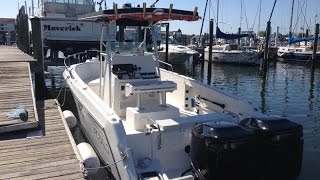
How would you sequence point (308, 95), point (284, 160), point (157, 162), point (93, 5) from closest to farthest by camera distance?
point (284, 160) → point (157, 162) → point (308, 95) → point (93, 5)

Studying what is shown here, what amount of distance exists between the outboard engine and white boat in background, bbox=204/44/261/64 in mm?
27839

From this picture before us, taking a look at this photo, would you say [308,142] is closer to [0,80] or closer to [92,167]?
[92,167]

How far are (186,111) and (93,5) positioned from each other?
1888cm

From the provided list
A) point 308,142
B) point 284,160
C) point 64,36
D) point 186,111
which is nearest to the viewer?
point 284,160

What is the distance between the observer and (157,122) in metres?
5.27

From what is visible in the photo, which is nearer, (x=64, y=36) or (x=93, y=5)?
(x=64, y=36)

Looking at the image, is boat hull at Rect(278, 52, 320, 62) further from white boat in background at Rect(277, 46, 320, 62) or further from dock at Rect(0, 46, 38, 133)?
dock at Rect(0, 46, 38, 133)

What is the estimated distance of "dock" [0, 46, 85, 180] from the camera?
477 cm

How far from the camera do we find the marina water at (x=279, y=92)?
1051 cm

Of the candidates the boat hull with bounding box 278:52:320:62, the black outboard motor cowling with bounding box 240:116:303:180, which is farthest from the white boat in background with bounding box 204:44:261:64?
the black outboard motor cowling with bounding box 240:116:303:180

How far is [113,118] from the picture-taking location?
483 cm

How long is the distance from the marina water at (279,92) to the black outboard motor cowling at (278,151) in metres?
2.06

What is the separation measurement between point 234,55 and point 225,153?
94.7 ft

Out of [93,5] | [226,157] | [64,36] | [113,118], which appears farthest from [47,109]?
[93,5]
